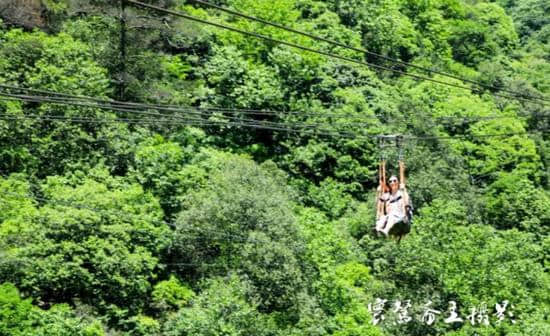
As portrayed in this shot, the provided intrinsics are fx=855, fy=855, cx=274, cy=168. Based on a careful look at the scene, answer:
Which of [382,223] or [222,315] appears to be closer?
[382,223]

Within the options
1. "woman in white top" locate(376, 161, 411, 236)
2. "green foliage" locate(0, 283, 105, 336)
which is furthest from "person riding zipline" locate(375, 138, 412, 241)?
"green foliage" locate(0, 283, 105, 336)

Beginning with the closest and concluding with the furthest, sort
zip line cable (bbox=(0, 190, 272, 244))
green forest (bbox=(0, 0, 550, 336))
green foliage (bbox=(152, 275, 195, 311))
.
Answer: green forest (bbox=(0, 0, 550, 336)) < zip line cable (bbox=(0, 190, 272, 244)) < green foliage (bbox=(152, 275, 195, 311))

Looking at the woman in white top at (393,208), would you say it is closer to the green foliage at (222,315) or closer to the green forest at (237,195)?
the green forest at (237,195)

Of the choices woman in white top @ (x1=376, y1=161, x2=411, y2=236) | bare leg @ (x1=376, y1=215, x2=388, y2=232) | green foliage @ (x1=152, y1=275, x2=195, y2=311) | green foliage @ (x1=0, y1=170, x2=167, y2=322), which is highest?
woman in white top @ (x1=376, y1=161, x2=411, y2=236)

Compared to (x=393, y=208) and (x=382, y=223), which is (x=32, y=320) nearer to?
(x=382, y=223)

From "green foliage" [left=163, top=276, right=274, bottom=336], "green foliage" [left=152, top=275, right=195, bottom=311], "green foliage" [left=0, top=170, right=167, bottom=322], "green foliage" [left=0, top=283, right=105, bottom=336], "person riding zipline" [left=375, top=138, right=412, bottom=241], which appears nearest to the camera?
"person riding zipline" [left=375, top=138, right=412, bottom=241]

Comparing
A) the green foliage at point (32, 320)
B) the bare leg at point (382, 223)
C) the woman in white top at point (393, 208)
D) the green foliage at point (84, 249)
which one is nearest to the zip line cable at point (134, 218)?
the green foliage at point (84, 249)

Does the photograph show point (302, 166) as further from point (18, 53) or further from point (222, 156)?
point (18, 53)

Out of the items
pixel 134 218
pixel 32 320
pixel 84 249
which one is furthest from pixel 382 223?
pixel 134 218

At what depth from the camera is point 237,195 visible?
29781 mm

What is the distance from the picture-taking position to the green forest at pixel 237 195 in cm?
2706

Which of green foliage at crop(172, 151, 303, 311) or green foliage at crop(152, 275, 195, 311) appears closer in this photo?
green foliage at crop(172, 151, 303, 311)

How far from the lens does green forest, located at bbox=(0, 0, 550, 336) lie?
2706 centimetres

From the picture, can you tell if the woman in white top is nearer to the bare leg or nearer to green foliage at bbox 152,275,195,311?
the bare leg
